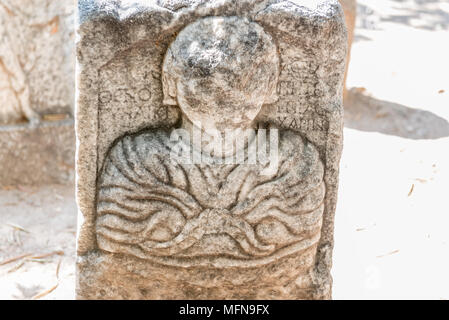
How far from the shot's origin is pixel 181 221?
5.96ft

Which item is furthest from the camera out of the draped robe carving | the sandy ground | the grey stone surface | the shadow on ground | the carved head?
the shadow on ground

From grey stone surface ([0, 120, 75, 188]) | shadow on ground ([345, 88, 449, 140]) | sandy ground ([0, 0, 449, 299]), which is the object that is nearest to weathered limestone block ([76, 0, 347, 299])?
sandy ground ([0, 0, 449, 299])

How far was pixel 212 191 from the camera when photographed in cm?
181

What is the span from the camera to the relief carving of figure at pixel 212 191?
5.72 feet

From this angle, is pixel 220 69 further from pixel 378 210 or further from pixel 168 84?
pixel 378 210

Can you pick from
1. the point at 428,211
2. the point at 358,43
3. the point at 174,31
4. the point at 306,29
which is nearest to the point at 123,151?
the point at 174,31

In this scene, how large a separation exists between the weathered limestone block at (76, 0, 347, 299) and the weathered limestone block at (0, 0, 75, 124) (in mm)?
1388

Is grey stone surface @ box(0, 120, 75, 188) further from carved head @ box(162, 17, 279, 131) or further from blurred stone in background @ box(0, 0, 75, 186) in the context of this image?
carved head @ box(162, 17, 279, 131)

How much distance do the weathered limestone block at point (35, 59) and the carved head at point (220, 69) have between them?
4.88ft

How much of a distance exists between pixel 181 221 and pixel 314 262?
495 millimetres

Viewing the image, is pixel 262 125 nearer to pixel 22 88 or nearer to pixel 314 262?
pixel 314 262

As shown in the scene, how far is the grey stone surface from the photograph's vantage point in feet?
10.2

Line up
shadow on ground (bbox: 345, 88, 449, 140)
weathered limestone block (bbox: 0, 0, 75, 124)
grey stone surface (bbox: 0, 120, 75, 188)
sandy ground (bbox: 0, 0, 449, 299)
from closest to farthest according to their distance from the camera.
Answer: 1. sandy ground (bbox: 0, 0, 449, 299)
2. weathered limestone block (bbox: 0, 0, 75, 124)
3. grey stone surface (bbox: 0, 120, 75, 188)
4. shadow on ground (bbox: 345, 88, 449, 140)

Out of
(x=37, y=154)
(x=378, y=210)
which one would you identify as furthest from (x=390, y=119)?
(x=37, y=154)
